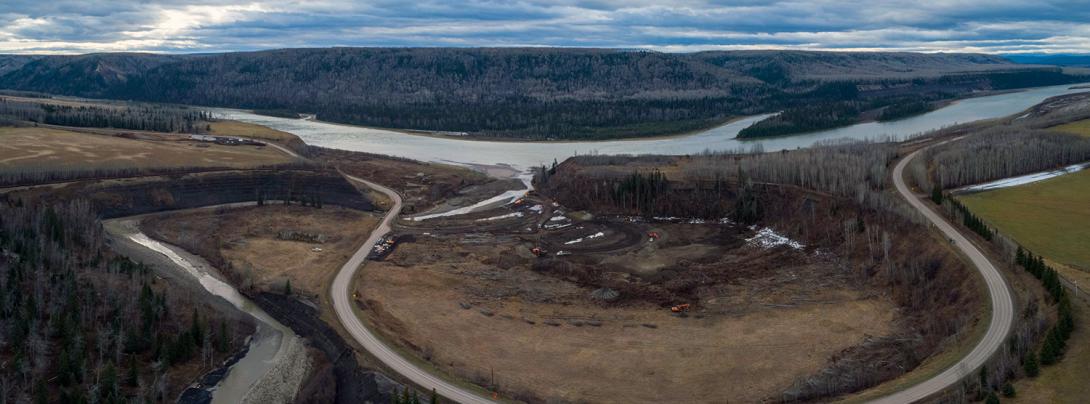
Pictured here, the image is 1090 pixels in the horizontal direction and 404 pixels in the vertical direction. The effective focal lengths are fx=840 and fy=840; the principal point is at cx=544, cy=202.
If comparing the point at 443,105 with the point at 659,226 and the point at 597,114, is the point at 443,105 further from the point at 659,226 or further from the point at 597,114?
the point at 659,226

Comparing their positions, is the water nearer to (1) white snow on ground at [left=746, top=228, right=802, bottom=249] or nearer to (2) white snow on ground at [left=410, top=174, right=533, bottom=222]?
(2) white snow on ground at [left=410, top=174, right=533, bottom=222]

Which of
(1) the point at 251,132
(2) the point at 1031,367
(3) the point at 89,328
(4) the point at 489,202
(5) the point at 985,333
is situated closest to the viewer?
(2) the point at 1031,367

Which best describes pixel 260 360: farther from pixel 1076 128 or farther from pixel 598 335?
pixel 1076 128

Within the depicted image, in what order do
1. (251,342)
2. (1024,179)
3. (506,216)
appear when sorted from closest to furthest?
(251,342) < (1024,179) < (506,216)

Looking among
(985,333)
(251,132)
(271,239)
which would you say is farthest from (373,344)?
(251,132)

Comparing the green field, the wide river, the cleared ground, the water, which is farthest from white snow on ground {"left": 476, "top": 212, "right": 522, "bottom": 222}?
the cleared ground

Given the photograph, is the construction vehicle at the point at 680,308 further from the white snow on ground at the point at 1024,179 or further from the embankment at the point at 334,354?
the white snow on ground at the point at 1024,179

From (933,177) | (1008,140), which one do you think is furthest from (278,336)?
(1008,140)
